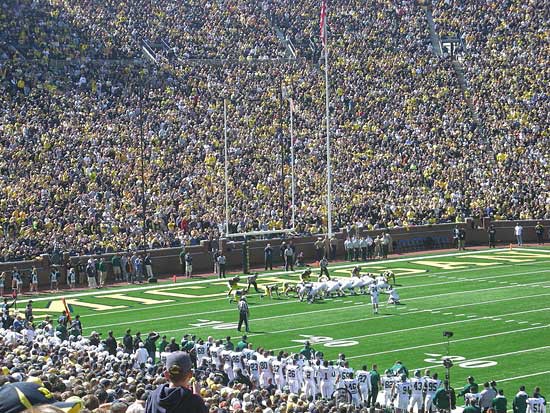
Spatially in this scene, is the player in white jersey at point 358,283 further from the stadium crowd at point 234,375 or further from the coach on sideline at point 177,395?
the coach on sideline at point 177,395

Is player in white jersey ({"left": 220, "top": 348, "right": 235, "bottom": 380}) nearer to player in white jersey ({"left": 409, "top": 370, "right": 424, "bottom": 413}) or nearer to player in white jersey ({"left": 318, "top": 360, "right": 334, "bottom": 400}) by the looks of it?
player in white jersey ({"left": 318, "top": 360, "right": 334, "bottom": 400})

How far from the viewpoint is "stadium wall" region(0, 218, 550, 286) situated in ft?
137

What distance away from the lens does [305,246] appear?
156 feet

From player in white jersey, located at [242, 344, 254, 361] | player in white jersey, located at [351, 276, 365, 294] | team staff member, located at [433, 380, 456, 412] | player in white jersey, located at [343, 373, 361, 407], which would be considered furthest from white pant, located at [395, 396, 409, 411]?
player in white jersey, located at [351, 276, 365, 294]

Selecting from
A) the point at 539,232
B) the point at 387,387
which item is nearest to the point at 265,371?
the point at 387,387

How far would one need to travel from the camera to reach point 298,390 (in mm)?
23266

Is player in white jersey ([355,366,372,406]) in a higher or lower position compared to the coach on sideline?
lower

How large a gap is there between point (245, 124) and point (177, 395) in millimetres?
49771

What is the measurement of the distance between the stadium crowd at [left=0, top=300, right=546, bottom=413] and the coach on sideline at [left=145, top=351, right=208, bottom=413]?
232 inches

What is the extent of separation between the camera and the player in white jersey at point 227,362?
2441 centimetres

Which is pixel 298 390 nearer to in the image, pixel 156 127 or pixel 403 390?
pixel 403 390

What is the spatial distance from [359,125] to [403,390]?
1450 inches

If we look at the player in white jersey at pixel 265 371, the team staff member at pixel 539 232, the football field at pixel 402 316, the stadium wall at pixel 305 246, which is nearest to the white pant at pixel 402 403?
the football field at pixel 402 316

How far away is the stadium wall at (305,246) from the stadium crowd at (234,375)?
11965mm
